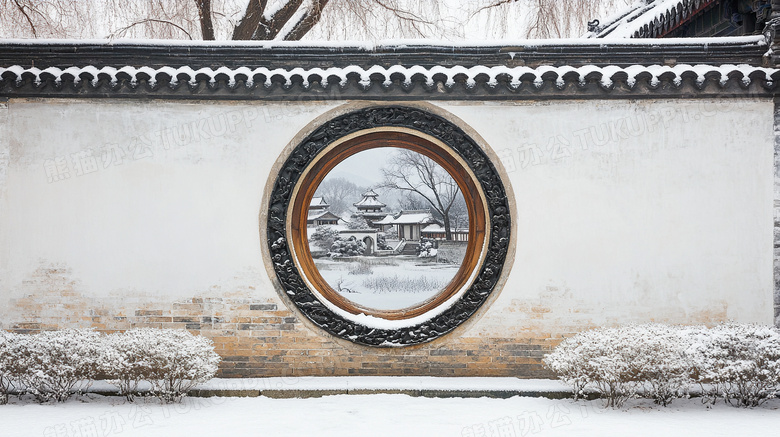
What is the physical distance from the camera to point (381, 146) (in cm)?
607

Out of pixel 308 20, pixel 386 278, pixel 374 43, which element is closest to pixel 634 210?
pixel 386 278

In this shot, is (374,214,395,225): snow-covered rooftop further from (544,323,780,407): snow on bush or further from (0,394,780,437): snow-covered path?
(544,323,780,407): snow on bush

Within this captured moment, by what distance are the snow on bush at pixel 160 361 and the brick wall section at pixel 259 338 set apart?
15.2 inches

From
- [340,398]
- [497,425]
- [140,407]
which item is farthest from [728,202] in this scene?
[140,407]

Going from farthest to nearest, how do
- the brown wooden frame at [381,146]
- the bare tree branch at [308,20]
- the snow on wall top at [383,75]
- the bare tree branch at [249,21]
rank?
the bare tree branch at [249,21]
the bare tree branch at [308,20]
the brown wooden frame at [381,146]
the snow on wall top at [383,75]

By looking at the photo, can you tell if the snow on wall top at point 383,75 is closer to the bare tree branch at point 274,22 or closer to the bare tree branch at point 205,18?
the bare tree branch at point 205,18

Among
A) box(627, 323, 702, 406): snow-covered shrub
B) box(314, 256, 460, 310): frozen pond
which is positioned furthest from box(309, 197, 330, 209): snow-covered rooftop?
box(627, 323, 702, 406): snow-covered shrub

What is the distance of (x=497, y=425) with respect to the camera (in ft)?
15.7

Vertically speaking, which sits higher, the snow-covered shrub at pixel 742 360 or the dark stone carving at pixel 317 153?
the dark stone carving at pixel 317 153

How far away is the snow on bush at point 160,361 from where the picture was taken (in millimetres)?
5189

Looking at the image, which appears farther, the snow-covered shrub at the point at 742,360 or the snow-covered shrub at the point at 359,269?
the snow-covered shrub at the point at 359,269

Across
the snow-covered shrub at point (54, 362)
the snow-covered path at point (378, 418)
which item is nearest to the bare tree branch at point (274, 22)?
the snow-covered shrub at point (54, 362)

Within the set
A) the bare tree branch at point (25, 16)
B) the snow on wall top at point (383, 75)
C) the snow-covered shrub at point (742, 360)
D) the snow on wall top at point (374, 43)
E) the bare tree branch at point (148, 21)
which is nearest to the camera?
the snow-covered shrub at point (742, 360)

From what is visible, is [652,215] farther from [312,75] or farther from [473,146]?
[312,75]
